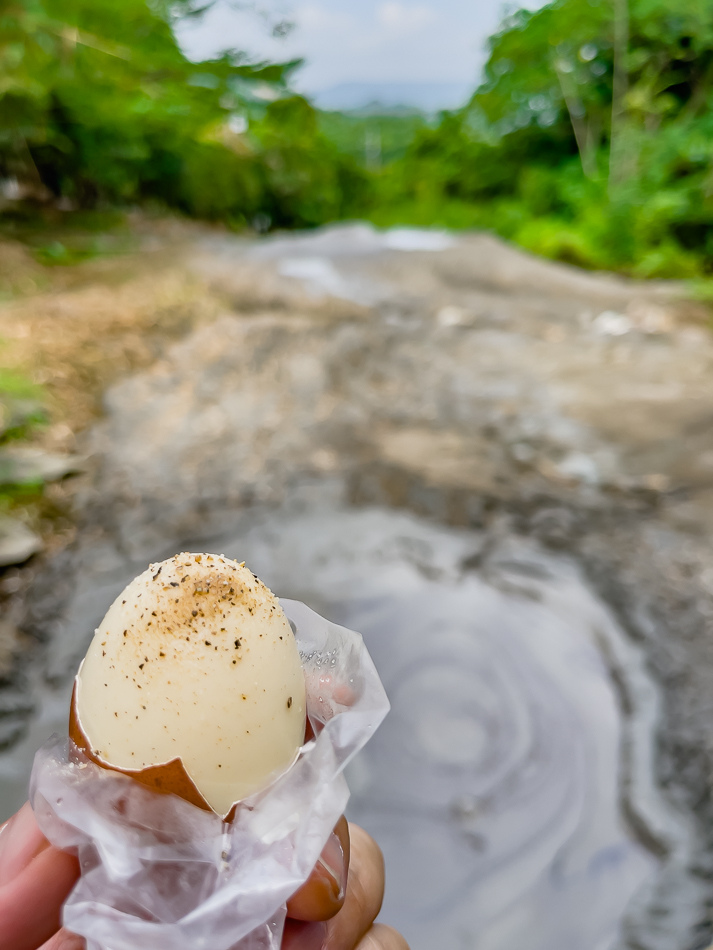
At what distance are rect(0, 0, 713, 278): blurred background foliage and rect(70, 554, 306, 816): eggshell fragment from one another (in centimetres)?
262

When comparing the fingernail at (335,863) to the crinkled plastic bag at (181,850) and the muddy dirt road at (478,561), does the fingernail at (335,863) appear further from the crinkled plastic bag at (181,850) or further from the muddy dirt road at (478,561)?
the muddy dirt road at (478,561)

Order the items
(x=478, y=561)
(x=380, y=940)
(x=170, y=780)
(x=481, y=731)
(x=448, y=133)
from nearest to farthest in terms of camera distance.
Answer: (x=170, y=780)
(x=380, y=940)
(x=481, y=731)
(x=478, y=561)
(x=448, y=133)

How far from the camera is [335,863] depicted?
80cm

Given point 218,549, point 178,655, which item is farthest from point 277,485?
point 178,655

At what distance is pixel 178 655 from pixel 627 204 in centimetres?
882

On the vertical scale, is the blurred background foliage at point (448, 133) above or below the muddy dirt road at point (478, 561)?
above

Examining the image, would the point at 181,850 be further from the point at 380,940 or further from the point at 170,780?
the point at 380,940

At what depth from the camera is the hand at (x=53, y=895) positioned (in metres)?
0.77

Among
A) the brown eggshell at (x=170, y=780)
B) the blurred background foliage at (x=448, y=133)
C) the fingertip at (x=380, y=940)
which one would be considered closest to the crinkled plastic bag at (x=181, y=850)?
the brown eggshell at (x=170, y=780)

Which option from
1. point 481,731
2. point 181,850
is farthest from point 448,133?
point 181,850

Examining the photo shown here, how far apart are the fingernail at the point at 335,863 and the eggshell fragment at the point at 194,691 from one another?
4.5 inches

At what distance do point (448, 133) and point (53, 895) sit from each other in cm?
1556

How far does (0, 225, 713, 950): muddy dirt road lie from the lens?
1715mm

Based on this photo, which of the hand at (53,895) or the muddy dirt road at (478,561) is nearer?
the hand at (53,895)
